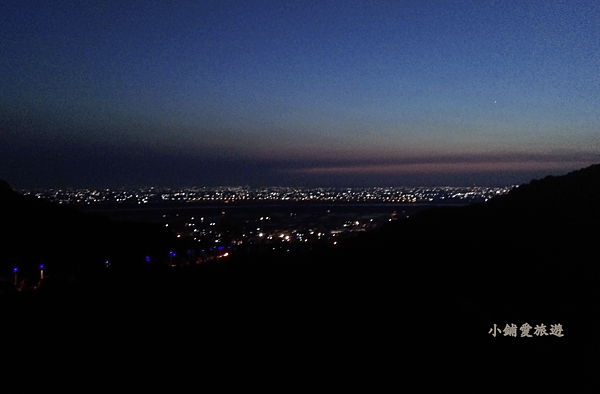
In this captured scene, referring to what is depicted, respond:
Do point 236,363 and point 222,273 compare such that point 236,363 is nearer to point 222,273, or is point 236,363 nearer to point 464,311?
point 464,311

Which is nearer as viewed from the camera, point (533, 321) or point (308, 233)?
point (533, 321)

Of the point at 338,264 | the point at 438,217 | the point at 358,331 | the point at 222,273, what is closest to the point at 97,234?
the point at 222,273

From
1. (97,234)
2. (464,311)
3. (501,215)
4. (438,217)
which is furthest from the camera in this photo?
(97,234)

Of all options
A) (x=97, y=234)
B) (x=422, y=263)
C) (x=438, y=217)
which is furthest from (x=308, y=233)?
(x=422, y=263)

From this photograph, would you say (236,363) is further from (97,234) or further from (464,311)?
(97,234)

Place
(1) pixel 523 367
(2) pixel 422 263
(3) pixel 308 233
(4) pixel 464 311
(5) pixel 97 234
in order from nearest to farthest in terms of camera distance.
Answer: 1. (1) pixel 523 367
2. (4) pixel 464 311
3. (2) pixel 422 263
4. (5) pixel 97 234
5. (3) pixel 308 233

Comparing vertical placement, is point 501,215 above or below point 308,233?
above
